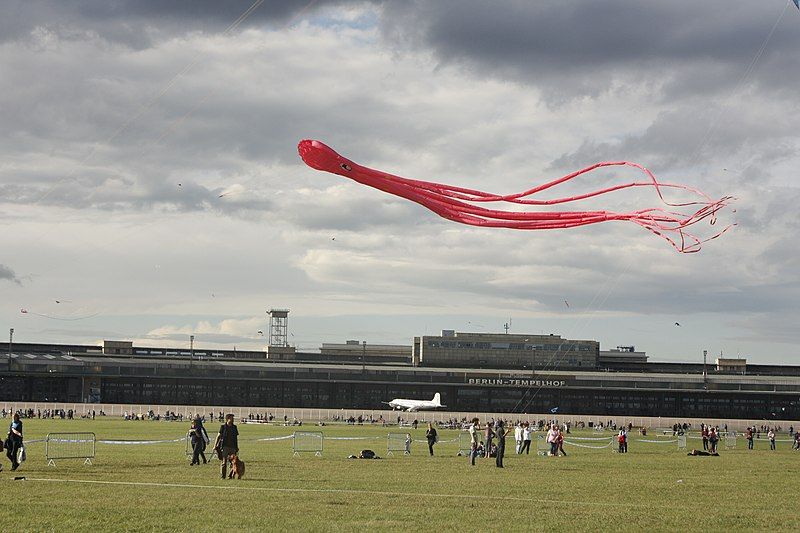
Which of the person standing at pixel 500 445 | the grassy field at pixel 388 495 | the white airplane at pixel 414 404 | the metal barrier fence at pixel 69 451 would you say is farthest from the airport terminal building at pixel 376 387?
the person standing at pixel 500 445

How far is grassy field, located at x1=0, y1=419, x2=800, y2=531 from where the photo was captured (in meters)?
18.8

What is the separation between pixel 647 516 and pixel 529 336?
453 ft

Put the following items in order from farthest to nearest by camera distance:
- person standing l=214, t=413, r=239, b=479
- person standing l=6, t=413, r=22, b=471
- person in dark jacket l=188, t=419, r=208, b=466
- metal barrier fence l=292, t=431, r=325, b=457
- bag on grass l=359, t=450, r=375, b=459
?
metal barrier fence l=292, t=431, r=325, b=457, bag on grass l=359, t=450, r=375, b=459, person in dark jacket l=188, t=419, r=208, b=466, person standing l=6, t=413, r=22, b=471, person standing l=214, t=413, r=239, b=479

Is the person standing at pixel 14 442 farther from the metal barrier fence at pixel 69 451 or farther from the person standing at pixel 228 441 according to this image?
the person standing at pixel 228 441

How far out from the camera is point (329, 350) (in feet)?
614

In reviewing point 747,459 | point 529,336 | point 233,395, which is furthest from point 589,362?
point 747,459

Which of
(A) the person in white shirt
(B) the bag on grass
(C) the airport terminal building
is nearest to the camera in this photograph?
(B) the bag on grass

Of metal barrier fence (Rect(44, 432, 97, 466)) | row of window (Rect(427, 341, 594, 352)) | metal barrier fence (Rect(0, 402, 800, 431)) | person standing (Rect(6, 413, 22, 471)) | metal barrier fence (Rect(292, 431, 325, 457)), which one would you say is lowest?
metal barrier fence (Rect(0, 402, 800, 431))

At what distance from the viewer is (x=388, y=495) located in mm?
23484

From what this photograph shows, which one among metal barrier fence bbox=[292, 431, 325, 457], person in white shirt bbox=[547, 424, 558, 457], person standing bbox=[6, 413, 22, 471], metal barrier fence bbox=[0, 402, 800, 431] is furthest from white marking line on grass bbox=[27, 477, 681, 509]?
metal barrier fence bbox=[0, 402, 800, 431]

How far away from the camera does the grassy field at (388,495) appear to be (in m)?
18.8

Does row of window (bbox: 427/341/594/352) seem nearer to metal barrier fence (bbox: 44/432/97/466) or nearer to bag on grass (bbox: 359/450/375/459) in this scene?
bag on grass (bbox: 359/450/375/459)

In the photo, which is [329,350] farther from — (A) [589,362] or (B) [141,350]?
(A) [589,362]

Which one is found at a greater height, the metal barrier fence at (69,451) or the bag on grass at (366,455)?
the metal barrier fence at (69,451)
